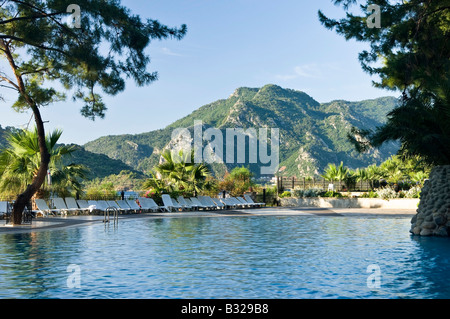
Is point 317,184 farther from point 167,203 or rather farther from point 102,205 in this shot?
point 102,205

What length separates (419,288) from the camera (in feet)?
21.3

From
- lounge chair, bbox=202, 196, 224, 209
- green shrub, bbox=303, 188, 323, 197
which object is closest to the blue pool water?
lounge chair, bbox=202, 196, 224, 209

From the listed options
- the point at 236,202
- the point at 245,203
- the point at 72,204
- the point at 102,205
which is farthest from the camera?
the point at 245,203

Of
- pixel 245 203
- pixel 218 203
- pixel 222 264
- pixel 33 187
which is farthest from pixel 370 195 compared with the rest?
pixel 222 264

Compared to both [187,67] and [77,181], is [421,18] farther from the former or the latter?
[187,67]

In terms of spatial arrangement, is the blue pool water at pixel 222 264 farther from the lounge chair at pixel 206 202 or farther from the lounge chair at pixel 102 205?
the lounge chair at pixel 206 202

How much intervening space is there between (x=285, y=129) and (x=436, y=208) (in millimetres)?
72259

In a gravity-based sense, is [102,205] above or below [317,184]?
below

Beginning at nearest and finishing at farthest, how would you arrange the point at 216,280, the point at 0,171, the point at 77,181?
the point at 216,280, the point at 0,171, the point at 77,181

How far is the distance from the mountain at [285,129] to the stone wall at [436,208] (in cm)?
5308

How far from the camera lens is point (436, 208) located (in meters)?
13.0

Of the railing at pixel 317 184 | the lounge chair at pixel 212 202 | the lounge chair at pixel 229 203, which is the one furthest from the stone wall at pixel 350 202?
the lounge chair at pixel 212 202
